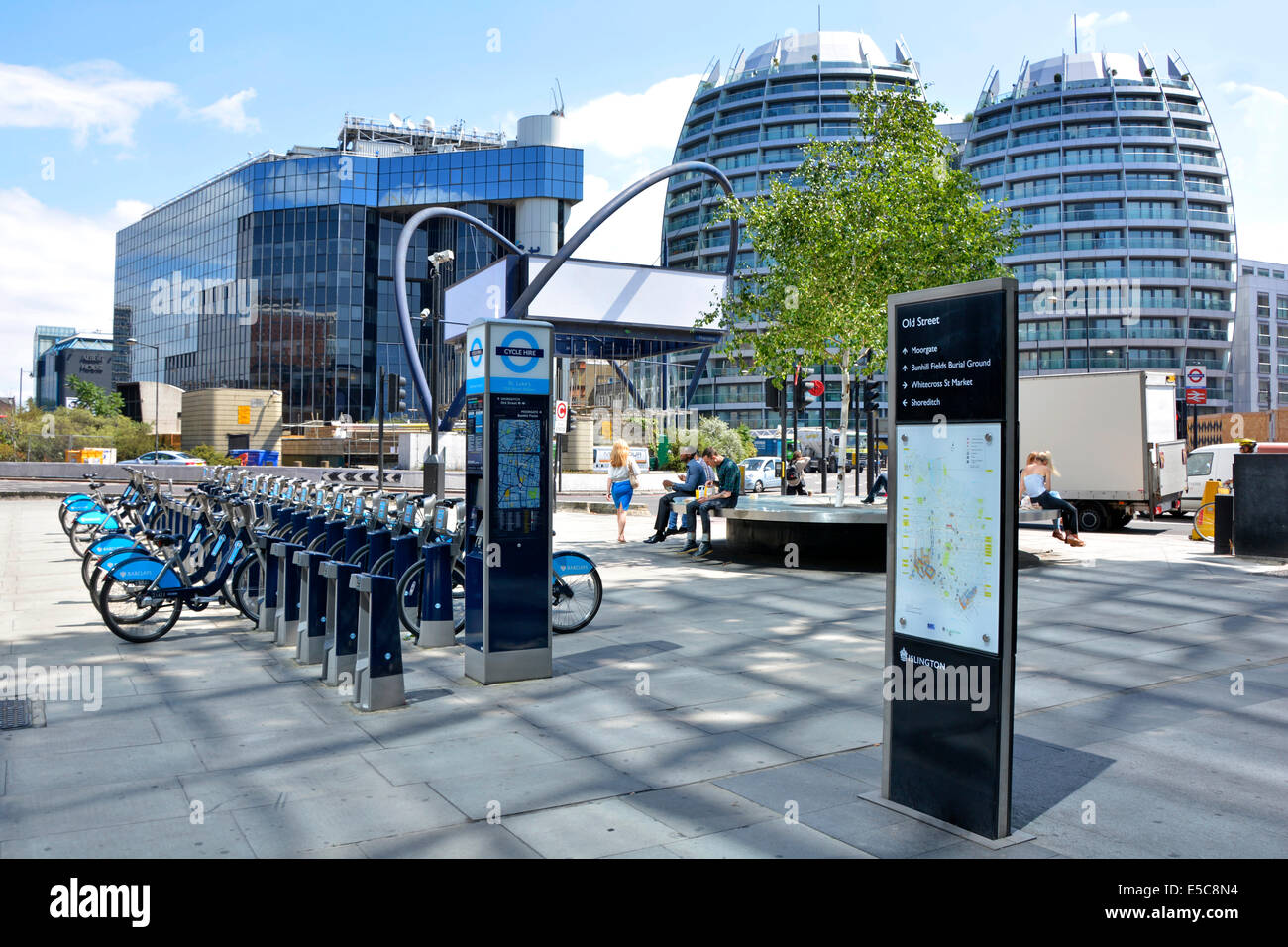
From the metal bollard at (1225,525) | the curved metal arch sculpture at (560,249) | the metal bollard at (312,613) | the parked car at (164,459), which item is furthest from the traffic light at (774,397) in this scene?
the parked car at (164,459)

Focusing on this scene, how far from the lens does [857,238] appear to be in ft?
51.5

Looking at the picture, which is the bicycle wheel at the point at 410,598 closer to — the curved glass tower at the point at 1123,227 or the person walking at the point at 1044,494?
the person walking at the point at 1044,494

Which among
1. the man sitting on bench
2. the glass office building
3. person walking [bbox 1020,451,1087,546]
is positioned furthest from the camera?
the glass office building

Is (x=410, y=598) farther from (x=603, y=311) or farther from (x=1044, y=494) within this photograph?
(x=603, y=311)

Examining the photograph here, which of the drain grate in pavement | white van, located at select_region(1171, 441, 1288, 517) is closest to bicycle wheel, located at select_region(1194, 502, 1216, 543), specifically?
white van, located at select_region(1171, 441, 1288, 517)

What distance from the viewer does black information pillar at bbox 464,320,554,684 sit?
7098 mm

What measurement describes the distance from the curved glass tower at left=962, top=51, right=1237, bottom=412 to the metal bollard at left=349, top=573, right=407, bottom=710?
84172 millimetres

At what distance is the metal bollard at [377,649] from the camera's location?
6.31 meters

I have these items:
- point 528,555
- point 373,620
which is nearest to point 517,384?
point 528,555

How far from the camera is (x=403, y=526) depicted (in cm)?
865

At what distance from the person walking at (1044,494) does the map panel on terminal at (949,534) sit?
10.9 m

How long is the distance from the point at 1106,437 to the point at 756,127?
85662 mm

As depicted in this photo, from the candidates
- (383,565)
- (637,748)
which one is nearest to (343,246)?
(383,565)

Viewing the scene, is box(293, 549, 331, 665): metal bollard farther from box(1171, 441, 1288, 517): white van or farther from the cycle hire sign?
box(1171, 441, 1288, 517): white van
